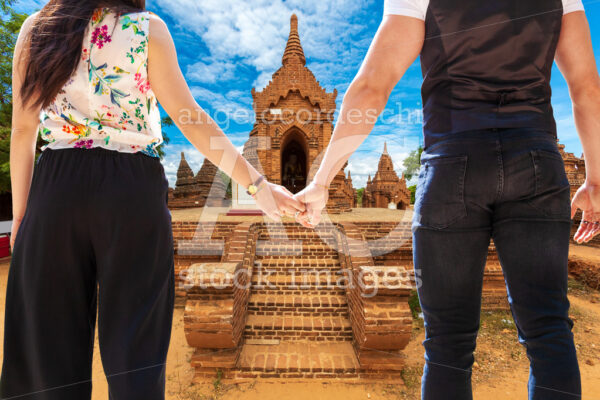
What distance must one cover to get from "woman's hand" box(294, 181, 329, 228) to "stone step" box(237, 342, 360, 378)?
8.83ft

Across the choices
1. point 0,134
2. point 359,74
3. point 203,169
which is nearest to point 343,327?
point 359,74

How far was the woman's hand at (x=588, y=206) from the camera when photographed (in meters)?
1.29

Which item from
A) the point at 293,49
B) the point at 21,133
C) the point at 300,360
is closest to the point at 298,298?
the point at 300,360

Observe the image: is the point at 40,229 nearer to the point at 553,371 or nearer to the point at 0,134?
the point at 553,371

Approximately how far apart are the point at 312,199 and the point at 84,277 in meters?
1.12

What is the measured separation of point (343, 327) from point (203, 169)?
1442 centimetres

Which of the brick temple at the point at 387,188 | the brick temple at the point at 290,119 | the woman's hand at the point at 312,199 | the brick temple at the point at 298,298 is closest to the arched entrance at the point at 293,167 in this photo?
the brick temple at the point at 290,119

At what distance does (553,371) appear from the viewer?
0.95m

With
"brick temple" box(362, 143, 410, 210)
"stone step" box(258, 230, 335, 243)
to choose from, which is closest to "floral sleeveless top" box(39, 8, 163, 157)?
"stone step" box(258, 230, 335, 243)

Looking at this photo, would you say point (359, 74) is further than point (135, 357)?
Yes

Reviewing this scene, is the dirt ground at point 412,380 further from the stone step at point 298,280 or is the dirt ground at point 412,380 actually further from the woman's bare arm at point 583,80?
the woman's bare arm at point 583,80

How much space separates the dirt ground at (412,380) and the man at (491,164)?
274 centimetres

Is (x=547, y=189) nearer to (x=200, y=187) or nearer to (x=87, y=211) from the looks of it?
(x=87, y=211)

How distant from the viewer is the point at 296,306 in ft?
14.7
